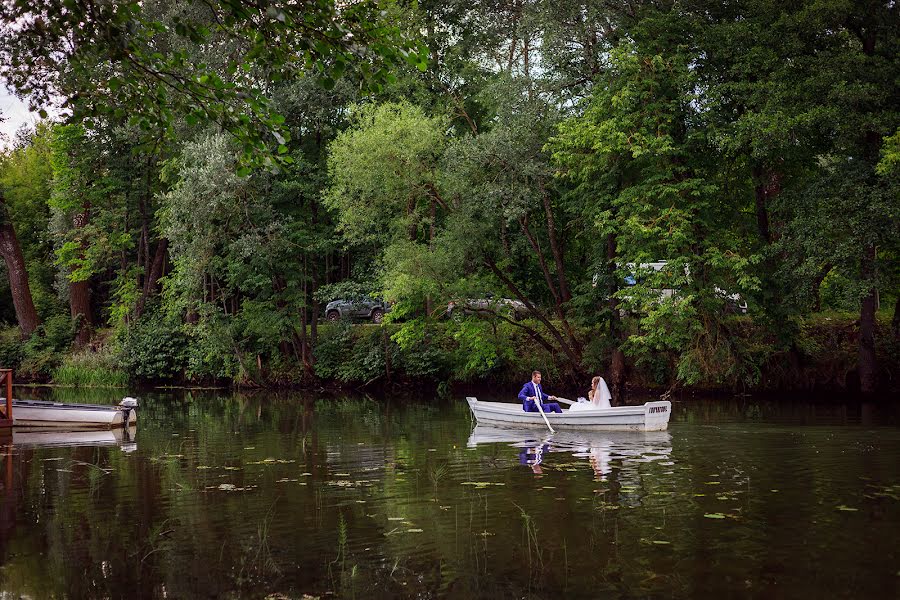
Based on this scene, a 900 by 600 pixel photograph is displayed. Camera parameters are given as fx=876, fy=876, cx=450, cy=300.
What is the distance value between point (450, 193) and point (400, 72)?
719cm

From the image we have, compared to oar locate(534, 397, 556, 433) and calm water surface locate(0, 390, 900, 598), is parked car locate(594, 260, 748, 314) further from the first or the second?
calm water surface locate(0, 390, 900, 598)

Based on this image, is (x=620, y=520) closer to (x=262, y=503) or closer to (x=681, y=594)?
(x=681, y=594)

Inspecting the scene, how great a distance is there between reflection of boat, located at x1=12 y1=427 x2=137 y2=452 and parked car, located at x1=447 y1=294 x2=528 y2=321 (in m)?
13.3

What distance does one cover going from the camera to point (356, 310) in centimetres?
4059

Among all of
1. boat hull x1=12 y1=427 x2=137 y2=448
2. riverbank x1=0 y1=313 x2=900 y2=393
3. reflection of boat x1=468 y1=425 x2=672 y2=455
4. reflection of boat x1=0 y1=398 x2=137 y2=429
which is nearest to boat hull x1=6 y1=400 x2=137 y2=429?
reflection of boat x1=0 y1=398 x2=137 y2=429

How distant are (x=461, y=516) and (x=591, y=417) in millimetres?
10589

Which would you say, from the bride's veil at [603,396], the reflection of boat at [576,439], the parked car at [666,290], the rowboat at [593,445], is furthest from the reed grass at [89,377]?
the bride's veil at [603,396]

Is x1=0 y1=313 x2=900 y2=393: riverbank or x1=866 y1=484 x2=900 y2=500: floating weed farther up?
x1=0 y1=313 x2=900 y2=393: riverbank

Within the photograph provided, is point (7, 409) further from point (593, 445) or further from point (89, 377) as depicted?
point (89, 377)

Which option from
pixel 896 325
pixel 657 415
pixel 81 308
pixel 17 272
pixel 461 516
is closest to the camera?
pixel 461 516

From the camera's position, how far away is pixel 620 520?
10156 mm

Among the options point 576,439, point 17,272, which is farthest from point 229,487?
point 17,272

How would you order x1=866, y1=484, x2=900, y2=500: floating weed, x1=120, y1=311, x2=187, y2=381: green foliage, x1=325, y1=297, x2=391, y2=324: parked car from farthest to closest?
x1=120, y1=311, x2=187, y2=381: green foliage < x1=325, y1=297, x2=391, y2=324: parked car < x1=866, y1=484, x2=900, y2=500: floating weed

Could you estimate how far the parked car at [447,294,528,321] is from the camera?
3228cm
